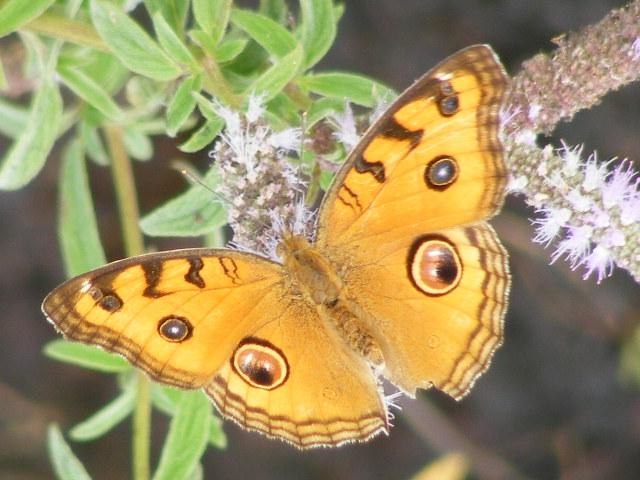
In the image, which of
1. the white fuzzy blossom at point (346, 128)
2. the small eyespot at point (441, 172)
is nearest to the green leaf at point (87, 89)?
the white fuzzy blossom at point (346, 128)

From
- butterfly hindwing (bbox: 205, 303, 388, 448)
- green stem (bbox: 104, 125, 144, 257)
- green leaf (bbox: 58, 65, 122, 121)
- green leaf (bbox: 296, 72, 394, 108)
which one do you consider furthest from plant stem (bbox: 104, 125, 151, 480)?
green leaf (bbox: 296, 72, 394, 108)

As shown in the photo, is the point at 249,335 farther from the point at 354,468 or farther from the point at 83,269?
the point at 354,468

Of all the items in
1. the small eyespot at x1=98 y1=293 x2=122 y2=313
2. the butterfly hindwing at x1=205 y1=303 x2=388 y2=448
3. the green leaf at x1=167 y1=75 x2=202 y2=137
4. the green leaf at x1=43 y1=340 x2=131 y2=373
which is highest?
the green leaf at x1=167 y1=75 x2=202 y2=137

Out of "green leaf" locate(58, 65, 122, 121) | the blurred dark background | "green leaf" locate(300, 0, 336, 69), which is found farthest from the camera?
the blurred dark background

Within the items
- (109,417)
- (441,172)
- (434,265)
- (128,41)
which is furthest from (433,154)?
(109,417)

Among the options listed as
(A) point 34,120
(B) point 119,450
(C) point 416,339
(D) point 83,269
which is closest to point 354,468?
(B) point 119,450

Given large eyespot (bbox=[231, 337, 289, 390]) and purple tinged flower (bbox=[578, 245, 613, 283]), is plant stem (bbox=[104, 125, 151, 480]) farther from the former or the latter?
purple tinged flower (bbox=[578, 245, 613, 283])

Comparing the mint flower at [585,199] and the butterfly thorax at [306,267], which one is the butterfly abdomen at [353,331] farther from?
the mint flower at [585,199]
